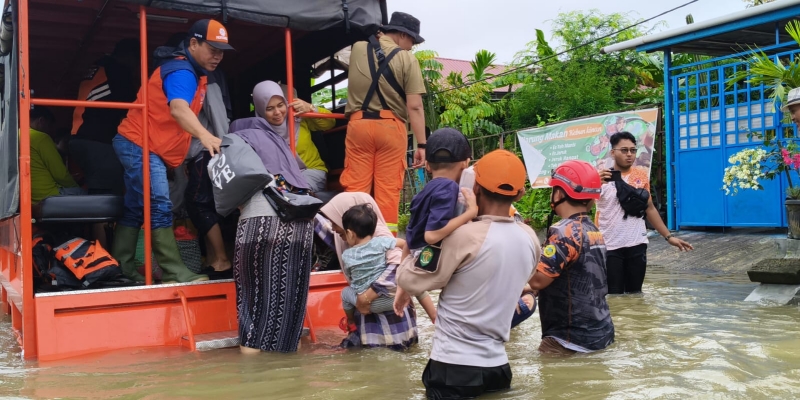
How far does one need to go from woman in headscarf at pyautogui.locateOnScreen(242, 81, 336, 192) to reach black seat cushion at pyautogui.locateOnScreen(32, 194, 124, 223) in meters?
1.30

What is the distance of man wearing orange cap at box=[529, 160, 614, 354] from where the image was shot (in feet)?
14.0

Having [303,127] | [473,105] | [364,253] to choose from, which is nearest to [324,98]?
[473,105]

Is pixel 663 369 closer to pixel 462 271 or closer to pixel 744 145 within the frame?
pixel 462 271

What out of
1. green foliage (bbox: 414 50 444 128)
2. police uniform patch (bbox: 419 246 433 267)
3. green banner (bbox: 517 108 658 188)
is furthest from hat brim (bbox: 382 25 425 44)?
green foliage (bbox: 414 50 444 128)

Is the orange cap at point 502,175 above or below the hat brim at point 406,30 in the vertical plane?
below

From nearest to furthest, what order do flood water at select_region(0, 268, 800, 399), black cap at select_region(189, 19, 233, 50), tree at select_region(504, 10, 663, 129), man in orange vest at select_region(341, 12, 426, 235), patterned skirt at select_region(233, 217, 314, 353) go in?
flood water at select_region(0, 268, 800, 399)
patterned skirt at select_region(233, 217, 314, 353)
black cap at select_region(189, 19, 233, 50)
man in orange vest at select_region(341, 12, 426, 235)
tree at select_region(504, 10, 663, 129)

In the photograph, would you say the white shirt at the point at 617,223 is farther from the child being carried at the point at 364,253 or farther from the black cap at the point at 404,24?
the child being carried at the point at 364,253

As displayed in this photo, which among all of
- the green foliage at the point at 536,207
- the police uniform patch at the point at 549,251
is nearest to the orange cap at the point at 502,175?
the police uniform patch at the point at 549,251

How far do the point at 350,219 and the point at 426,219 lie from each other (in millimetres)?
1331

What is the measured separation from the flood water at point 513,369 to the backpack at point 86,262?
56 centimetres

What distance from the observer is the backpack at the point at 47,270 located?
4.84 metres

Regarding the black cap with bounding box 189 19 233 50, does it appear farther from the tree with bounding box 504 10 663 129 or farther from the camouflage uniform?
the tree with bounding box 504 10 663 129

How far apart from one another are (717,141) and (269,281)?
868 centimetres

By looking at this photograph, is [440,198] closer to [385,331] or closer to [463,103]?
[385,331]
